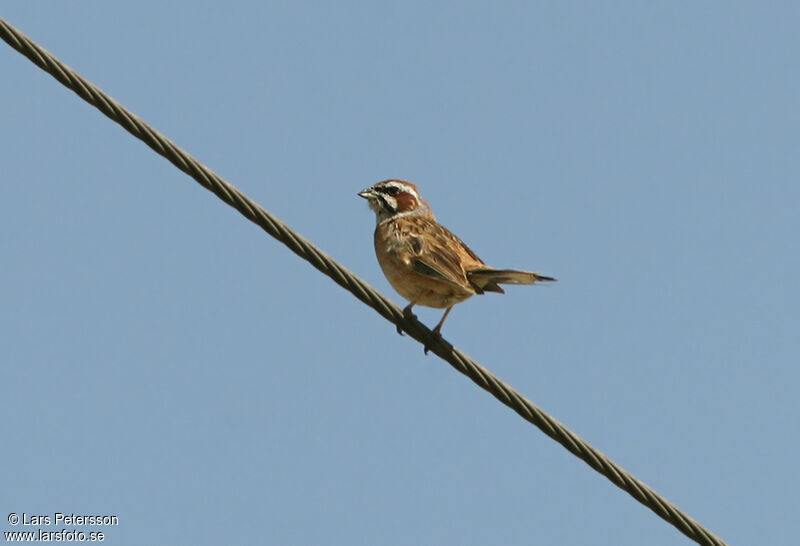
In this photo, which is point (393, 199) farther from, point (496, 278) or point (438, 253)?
point (496, 278)

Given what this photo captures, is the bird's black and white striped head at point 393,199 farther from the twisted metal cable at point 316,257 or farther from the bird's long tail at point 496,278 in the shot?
the twisted metal cable at point 316,257

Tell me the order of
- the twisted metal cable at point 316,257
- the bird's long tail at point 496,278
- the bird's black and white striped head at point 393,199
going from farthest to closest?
the bird's black and white striped head at point 393,199, the bird's long tail at point 496,278, the twisted metal cable at point 316,257

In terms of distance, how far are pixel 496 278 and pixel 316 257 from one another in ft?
8.29

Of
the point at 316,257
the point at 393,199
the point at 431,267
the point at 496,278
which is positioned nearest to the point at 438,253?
the point at 431,267

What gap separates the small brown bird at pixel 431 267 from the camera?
8750 mm

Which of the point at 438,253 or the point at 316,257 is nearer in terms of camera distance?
the point at 316,257

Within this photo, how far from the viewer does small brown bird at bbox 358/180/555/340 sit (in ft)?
28.7

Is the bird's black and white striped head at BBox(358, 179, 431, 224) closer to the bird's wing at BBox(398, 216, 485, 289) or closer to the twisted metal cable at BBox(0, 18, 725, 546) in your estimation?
the bird's wing at BBox(398, 216, 485, 289)

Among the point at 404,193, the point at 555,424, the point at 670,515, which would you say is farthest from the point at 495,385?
the point at 404,193

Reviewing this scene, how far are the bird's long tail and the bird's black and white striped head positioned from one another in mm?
2006

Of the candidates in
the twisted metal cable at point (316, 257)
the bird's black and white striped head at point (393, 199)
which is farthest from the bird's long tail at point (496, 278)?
the bird's black and white striped head at point (393, 199)

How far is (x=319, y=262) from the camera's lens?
21.3 feet

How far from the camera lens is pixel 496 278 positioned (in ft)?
28.5

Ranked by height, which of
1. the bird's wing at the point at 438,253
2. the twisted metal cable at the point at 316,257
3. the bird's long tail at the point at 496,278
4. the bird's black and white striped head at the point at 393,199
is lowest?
the twisted metal cable at the point at 316,257
